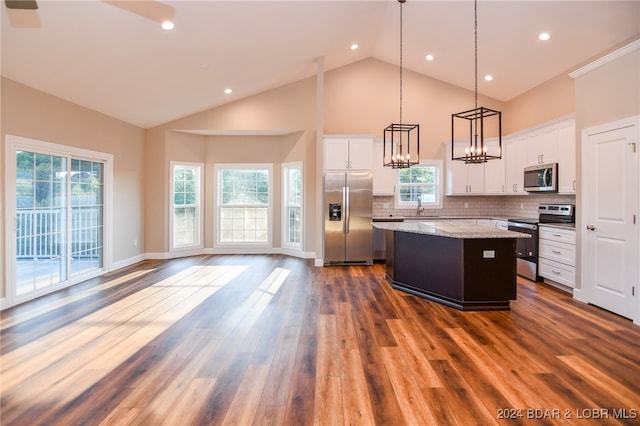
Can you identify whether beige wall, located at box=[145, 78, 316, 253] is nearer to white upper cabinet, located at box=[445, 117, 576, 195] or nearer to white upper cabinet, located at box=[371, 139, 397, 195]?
white upper cabinet, located at box=[371, 139, 397, 195]

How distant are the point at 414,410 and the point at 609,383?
1.47 m

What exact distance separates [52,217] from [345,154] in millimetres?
4745

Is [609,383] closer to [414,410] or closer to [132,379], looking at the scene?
[414,410]

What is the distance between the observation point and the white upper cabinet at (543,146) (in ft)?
16.1

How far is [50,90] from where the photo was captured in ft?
13.3

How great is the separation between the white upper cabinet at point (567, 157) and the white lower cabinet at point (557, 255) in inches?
27.1

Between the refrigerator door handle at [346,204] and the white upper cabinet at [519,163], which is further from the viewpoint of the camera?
the refrigerator door handle at [346,204]

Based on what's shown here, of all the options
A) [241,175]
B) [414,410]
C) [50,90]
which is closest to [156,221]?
[241,175]

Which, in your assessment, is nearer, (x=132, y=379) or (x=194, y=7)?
(x=132, y=379)

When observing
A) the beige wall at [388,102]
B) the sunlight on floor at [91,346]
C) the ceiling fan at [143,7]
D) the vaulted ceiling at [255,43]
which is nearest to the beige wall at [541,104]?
the vaulted ceiling at [255,43]

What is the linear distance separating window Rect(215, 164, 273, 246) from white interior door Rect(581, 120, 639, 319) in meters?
5.62

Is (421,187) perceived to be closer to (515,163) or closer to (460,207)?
(460,207)

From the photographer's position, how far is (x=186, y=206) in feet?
22.6

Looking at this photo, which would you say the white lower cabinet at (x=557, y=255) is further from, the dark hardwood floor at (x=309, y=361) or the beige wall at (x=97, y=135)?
the beige wall at (x=97, y=135)
